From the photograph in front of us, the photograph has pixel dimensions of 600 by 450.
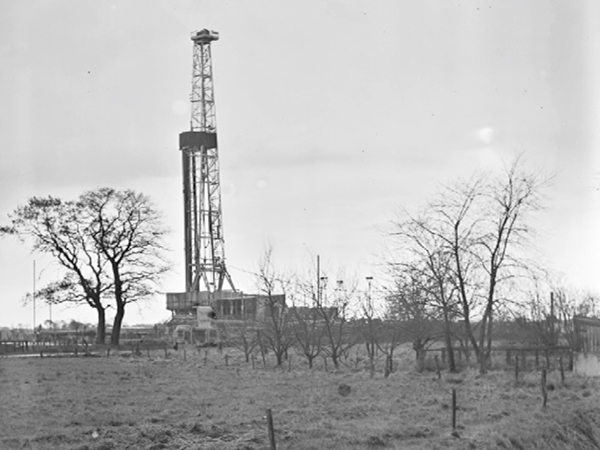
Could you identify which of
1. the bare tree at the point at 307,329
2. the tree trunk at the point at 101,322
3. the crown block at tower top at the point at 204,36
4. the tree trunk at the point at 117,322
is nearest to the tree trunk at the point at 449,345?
the bare tree at the point at 307,329

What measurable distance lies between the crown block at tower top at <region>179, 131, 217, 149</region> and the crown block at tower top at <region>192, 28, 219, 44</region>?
7.58 metres

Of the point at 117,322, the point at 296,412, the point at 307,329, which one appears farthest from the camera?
the point at 117,322

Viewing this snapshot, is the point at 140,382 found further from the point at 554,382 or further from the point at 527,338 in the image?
the point at 527,338

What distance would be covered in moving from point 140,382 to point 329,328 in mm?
13456

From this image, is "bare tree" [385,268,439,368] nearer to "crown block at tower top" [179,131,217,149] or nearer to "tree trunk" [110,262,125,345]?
"tree trunk" [110,262,125,345]

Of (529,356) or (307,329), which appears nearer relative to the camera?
(529,356)

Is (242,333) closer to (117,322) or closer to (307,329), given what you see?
(307,329)

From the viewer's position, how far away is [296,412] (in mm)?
20297

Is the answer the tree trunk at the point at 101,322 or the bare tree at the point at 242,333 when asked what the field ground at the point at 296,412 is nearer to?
the bare tree at the point at 242,333

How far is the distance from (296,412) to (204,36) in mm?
57380

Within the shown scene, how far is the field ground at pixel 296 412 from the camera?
1659cm

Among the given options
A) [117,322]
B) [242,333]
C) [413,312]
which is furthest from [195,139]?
[413,312]

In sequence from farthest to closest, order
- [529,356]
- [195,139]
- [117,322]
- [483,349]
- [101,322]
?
1. [195,139]
2. [117,322]
3. [101,322]
4. [529,356]
5. [483,349]

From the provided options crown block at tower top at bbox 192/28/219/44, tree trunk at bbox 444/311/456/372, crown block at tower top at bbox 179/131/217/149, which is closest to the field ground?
tree trunk at bbox 444/311/456/372
